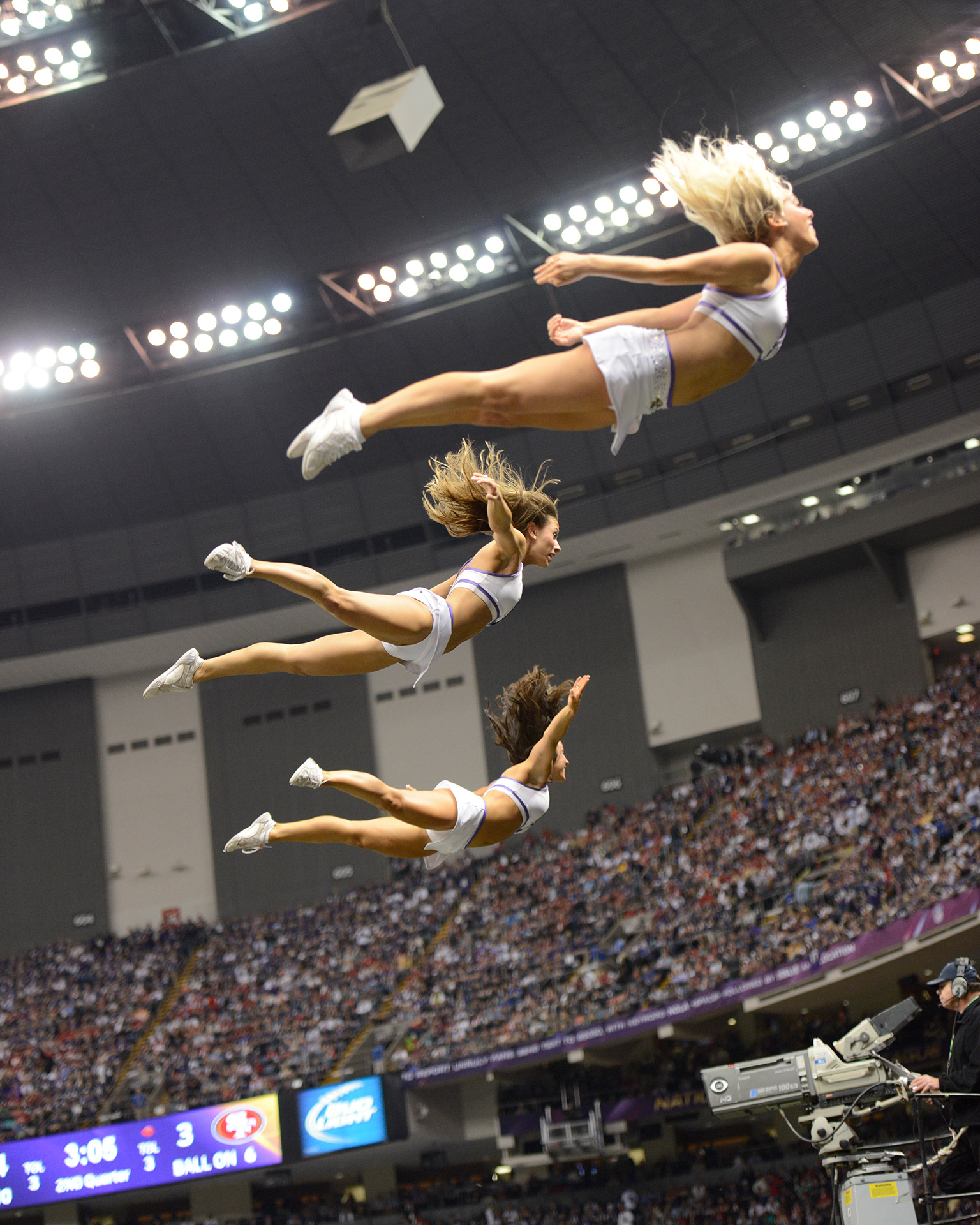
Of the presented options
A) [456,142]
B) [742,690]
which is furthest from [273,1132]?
[456,142]

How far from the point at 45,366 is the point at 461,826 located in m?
21.4

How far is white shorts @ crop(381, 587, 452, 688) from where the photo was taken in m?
5.53

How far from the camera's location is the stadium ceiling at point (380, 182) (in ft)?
69.2

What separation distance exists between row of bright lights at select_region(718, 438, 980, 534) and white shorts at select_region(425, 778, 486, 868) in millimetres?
20816

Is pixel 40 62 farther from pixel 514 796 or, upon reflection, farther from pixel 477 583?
pixel 514 796

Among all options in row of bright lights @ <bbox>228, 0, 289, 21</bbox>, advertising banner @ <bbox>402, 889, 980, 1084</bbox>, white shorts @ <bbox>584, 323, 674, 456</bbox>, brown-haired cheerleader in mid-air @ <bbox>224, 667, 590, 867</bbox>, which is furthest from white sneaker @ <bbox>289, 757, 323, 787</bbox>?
row of bright lights @ <bbox>228, 0, 289, 21</bbox>

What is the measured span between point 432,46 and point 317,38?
6.43 feet

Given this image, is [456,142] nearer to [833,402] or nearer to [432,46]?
[432,46]

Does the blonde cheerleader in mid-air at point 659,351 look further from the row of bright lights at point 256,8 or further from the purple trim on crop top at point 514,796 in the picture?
the row of bright lights at point 256,8

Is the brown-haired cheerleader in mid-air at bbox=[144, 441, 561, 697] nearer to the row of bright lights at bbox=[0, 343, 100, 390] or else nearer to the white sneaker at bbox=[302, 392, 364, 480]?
the white sneaker at bbox=[302, 392, 364, 480]

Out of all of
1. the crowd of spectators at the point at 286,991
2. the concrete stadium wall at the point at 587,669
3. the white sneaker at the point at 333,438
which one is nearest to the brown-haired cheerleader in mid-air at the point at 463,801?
the white sneaker at the point at 333,438

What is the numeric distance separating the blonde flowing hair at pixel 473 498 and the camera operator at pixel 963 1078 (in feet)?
11.0

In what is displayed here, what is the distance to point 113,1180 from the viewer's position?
20125 millimetres

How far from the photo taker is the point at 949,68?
2091 centimetres
